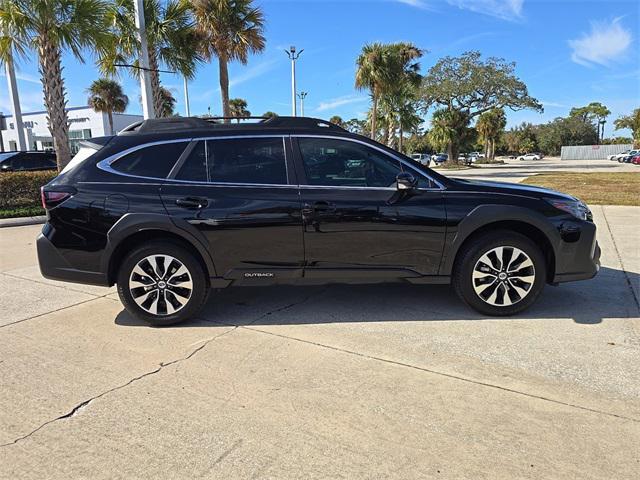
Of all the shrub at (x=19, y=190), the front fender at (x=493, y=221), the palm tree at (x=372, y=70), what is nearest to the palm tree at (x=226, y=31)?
the shrub at (x=19, y=190)

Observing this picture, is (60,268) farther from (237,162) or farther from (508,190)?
(508,190)

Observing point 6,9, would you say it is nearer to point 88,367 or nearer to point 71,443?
point 88,367

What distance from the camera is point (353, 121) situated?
116 m

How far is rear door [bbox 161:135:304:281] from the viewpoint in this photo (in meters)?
4.25

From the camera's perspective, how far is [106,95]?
38.9m

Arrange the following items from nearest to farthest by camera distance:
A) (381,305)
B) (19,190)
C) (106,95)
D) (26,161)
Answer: (381,305), (19,190), (26,161), (106,95)

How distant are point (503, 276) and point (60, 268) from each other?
13.4ft

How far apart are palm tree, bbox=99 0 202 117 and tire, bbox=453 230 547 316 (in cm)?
1372

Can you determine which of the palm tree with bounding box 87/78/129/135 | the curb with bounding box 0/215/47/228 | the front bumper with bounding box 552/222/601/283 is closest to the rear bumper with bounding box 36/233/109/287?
the front bumper with bounding box 552/222/601/283

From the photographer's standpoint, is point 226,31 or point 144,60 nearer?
point 144,60

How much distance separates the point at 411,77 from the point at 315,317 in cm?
3146

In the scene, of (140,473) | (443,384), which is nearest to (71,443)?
(140,473)

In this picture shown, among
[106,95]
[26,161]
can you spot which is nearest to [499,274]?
[26,161]

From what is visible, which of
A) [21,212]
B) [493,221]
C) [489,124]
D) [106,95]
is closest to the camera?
[493,221]
